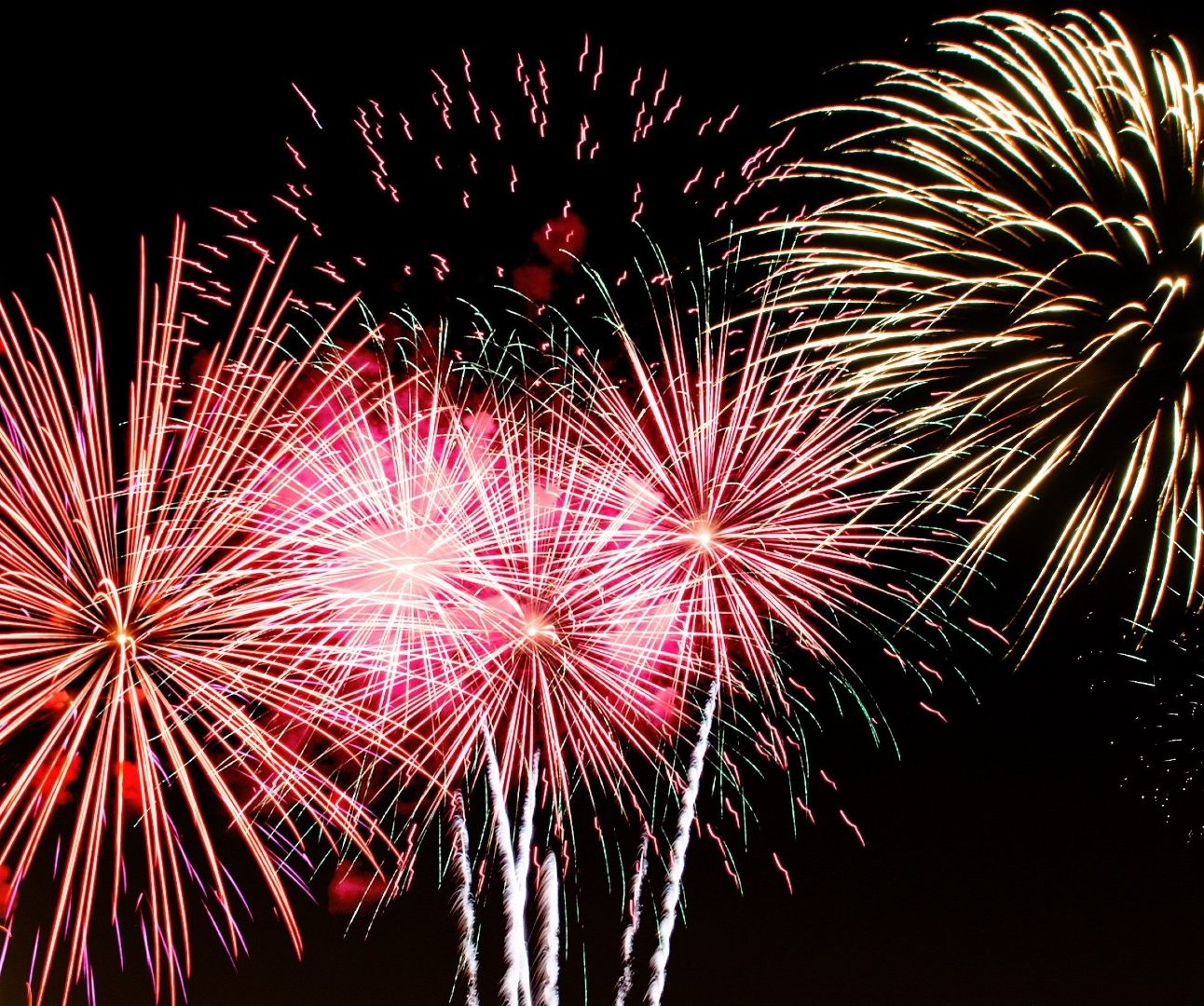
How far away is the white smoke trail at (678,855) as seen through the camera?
12102 mm

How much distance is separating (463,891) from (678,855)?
8.83 ft

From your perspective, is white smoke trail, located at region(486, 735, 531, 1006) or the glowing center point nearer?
the glowing center point

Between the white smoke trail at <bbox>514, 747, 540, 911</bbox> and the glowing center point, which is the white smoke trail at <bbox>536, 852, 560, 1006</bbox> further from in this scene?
the glowing center point

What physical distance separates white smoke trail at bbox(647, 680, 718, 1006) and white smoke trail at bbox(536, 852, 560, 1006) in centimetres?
121

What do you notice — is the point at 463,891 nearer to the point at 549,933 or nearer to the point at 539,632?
the point at 549,933

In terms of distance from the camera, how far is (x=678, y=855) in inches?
496

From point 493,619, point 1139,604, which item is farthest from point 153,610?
point 1139,604

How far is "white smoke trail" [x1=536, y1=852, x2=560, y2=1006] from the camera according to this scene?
13062 millimetres

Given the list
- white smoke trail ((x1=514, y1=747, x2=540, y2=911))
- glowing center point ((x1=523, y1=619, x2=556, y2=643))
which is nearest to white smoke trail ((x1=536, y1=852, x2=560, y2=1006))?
white smoke trail ((x1=514, y1=747, x2=540, y2=911))

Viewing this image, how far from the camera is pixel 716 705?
471 inches

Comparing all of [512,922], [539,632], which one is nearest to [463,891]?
[512,922]

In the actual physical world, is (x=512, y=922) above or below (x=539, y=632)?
below

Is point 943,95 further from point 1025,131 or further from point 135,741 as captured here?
point 135,741

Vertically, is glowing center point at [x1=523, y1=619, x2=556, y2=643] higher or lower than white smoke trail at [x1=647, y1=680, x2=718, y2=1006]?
higher
